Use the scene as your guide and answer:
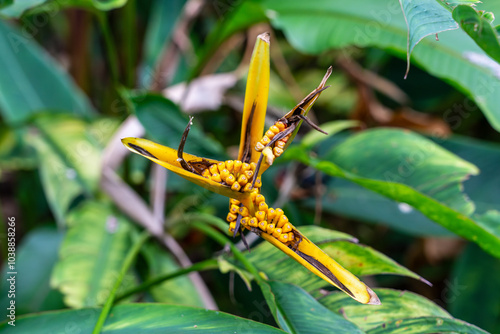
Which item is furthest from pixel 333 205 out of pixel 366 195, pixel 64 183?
pixel 64 183

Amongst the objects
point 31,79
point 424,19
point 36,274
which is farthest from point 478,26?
point 31,79

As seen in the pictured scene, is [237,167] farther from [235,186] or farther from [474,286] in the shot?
[474,286]

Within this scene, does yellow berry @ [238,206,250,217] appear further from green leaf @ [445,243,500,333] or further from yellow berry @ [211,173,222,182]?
green leaf @ [445,243,500,333]

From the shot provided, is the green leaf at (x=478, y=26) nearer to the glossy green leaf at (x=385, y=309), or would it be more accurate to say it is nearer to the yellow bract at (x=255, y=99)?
the yellow bract at (x=255, y=99)

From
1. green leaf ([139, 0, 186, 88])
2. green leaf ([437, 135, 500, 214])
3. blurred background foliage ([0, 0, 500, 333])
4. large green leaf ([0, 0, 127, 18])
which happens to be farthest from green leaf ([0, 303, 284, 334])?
green leaf ([139, 0, 186, 88])

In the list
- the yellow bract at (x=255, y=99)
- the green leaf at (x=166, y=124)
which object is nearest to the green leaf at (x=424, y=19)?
the yellow bract at (x=255, y=99)

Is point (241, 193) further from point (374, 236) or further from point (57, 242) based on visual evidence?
point (374, 236)

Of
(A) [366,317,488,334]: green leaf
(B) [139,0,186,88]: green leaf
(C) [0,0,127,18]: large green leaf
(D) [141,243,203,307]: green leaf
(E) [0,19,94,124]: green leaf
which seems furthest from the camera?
(B) [139,0,186,88]: green leaf
